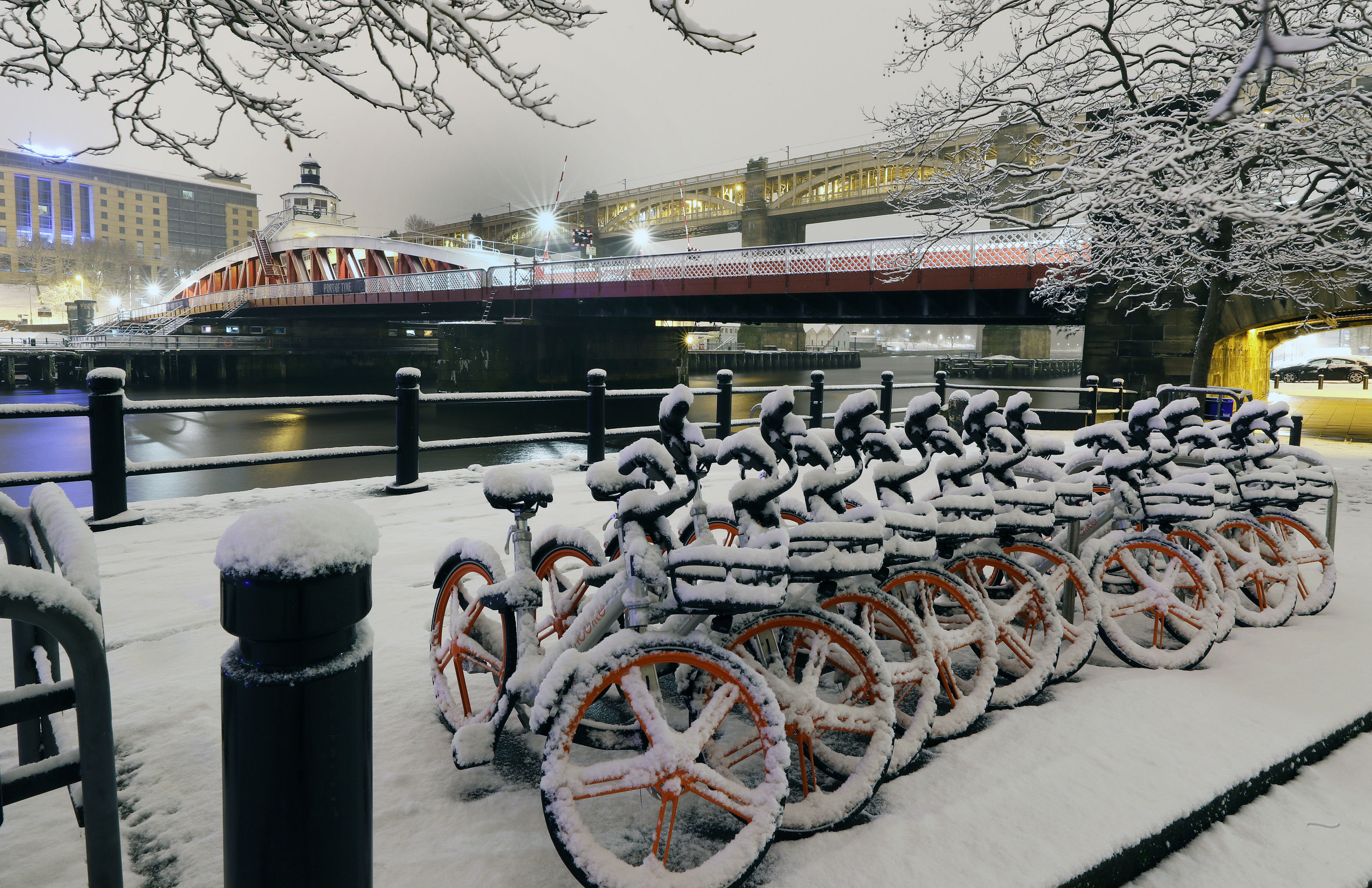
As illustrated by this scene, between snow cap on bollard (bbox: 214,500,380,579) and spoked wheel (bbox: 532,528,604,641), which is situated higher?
snow cap on bollard (bbox: 214,500,380,579)

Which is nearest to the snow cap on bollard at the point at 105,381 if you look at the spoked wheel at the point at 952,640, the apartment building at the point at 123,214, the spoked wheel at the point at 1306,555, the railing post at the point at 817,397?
the spoked wheel at the point at 952,640

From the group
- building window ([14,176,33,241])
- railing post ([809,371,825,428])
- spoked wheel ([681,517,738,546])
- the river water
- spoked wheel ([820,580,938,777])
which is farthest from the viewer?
building window ([14,176,33,241])

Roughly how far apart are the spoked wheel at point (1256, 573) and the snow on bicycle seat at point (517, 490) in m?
3.56

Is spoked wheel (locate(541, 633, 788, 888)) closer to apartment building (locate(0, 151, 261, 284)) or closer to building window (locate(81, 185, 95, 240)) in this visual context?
apartment building (locate(0, 151, 261, 284))

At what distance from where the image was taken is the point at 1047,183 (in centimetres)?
1361

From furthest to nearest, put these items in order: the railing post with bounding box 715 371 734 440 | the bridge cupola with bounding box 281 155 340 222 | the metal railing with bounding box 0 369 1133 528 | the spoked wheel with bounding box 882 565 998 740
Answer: the bridge cupola with bounding box 281 155 340 222, the railing post with bounding box 715 371 734 440, the metal railing with bounding box 0 369 1133 528, the spoked wheel with bounding box 882 565 998 740

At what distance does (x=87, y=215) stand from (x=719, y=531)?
18139cm

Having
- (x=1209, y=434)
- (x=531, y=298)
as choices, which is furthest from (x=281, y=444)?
(x=1209, y=434)

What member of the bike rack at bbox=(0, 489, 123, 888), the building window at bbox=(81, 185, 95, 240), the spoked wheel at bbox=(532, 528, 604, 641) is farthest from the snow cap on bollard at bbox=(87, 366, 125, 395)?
the building window at bbox=(81, 185, 95, 240)

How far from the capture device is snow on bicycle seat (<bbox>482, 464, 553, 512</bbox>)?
7.59 ft

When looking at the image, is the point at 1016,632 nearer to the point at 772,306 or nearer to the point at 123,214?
the point at 772,306

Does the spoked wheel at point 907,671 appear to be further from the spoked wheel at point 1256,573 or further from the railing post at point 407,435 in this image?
the railing post at point 407,435

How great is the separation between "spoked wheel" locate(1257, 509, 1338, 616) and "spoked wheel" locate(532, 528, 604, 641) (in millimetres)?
4156

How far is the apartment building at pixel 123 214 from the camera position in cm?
12156
